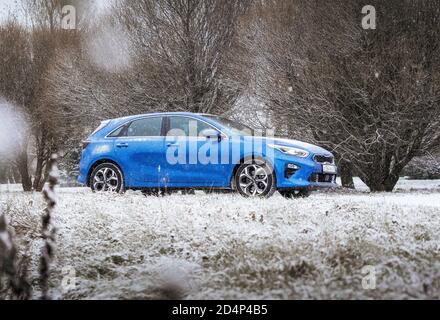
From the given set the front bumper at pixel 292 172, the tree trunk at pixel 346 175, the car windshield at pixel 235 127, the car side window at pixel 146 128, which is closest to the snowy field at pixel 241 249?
the front bumper at pixel 292 172

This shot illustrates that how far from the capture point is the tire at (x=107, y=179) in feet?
32.5

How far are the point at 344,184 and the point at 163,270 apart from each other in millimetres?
14466

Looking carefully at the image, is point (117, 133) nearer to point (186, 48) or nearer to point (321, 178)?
point (321, 178)

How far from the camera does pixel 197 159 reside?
9336mm

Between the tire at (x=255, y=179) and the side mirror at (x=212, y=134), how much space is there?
65 centimetres

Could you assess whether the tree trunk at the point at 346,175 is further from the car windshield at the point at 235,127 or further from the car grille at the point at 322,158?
the car windshield at the point at 235,127

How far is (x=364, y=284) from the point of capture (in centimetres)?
384

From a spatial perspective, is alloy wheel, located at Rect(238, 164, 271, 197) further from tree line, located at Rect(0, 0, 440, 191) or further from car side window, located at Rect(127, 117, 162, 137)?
tree line, located at Rect(0, 0, 440, 191)

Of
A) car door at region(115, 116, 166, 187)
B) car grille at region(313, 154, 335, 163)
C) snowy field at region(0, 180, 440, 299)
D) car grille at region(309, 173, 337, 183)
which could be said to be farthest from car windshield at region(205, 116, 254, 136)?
snowy field at region(0, 180, 440, 299)

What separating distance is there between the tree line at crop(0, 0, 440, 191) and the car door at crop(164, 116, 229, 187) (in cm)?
501

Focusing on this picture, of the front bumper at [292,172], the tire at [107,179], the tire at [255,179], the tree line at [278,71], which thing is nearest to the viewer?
the front bumper at [292,172]

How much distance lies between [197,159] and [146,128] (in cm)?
132

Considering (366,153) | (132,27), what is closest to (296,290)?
(366,153)

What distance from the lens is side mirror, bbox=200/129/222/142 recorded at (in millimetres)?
9258
